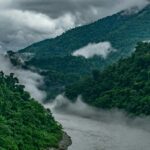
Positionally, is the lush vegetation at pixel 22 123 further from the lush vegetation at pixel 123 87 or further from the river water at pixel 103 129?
the lush vegetation at pixel 123 87

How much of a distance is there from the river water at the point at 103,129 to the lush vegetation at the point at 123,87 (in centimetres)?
262

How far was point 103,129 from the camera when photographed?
107 meters

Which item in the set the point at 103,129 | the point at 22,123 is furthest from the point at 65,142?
the point at 103,129

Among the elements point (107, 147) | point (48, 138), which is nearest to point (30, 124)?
point (48, 138)

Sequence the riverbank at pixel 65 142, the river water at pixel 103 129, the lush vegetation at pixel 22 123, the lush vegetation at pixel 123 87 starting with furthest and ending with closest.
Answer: the lush vegetation at pixel 123 87 < the river water at pixel 103 129 < the riverbank at pixel 65 142 < the lush vegetation at pixel 22 123

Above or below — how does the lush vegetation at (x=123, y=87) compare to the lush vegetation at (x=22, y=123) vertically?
above

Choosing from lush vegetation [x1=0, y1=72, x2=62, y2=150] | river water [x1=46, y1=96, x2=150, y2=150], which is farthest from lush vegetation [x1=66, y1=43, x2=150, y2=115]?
lush vegetation [x1=0, y1=72, x2=62, y2=150]

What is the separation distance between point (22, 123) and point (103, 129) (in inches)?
1084

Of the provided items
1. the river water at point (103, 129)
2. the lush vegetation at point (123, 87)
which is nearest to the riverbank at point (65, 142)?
the river water at point (103, 129)

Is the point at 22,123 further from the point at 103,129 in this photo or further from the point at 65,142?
the point at 103,129

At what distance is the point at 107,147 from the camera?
83.7m

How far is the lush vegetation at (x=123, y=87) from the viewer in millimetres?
122375

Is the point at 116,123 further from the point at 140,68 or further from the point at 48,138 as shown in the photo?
the point at 48,138

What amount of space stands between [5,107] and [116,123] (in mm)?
38286
